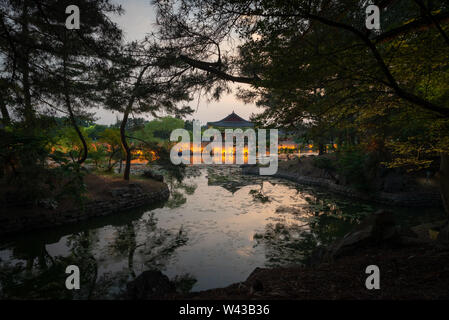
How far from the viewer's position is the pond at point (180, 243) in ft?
16.9

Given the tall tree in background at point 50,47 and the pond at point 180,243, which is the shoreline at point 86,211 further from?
the tall tree in background at point 50,47

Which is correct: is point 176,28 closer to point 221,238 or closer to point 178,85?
point 178,85

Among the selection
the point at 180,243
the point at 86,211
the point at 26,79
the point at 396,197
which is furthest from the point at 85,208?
the point at 396,197

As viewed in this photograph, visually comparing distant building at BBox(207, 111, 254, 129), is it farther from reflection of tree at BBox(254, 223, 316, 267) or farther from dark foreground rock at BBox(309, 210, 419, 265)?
dark foreground rock at BBox(309, 210, 419, 265)

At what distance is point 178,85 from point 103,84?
3.07 m

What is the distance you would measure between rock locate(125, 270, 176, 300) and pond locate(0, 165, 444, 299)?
2.04 ft

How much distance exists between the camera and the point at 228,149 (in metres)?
49.9

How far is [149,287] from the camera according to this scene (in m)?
4.12

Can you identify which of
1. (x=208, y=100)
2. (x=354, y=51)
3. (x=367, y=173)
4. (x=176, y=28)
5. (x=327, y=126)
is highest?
(x=176, y=28)

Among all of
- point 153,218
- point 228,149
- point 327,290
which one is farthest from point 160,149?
point 228,149

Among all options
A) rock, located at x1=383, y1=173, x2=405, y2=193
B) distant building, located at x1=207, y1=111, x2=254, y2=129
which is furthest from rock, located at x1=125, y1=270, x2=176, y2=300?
distant building, located at x1=207, y1=111, x2=254, y2=129

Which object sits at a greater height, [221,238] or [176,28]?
[176,28]

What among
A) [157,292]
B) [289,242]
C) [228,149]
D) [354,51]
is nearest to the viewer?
[354,51]

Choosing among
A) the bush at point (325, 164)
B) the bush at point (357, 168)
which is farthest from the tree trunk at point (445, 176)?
the bush at point (325, 164)
